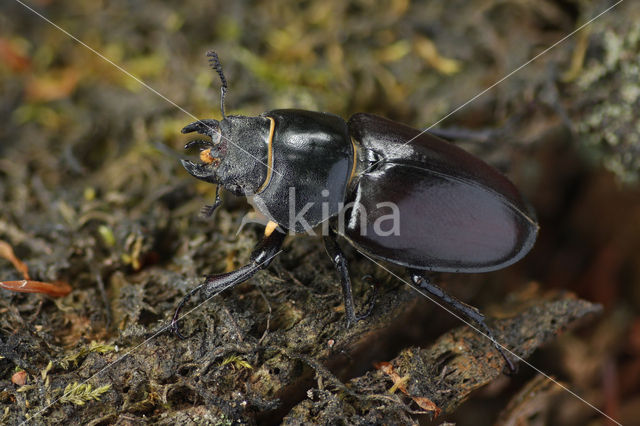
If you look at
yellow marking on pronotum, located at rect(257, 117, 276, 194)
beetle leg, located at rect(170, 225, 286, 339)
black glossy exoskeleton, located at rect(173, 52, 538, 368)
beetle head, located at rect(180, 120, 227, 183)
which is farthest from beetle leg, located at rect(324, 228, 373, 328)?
Answer: beetle head, located at rect(180, 120, 227, 183)

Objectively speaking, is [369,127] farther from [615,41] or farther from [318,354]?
[615,41]

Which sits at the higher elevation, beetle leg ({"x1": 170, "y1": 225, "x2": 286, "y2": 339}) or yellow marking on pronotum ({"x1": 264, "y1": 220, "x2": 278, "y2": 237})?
yellow marking on pronotum ({"x1": 264, "y1": 220, "x2": 278, "y2": 237})

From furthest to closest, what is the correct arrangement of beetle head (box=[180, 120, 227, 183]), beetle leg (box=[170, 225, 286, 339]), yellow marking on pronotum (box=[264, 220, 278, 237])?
yellow marking on pronotum (box=[264, 220, 278, 237]), beetle head (box=[180, 120, 227, 183]), beetle leg (box=[170, 225, 286, 339])

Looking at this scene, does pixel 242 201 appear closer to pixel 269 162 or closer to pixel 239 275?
pixel 269 162

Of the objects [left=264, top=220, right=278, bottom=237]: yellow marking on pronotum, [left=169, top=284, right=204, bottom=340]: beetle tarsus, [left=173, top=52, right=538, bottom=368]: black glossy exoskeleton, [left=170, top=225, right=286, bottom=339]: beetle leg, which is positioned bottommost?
[left=169, top=284, right=204, bottom=340]: beetle tarsus

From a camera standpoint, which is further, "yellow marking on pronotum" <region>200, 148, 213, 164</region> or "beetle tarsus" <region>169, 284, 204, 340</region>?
"yellow marking on pronotum" <region>200, 148, 213, 164</region>

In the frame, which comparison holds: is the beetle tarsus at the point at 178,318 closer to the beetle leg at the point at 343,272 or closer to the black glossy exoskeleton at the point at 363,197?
the black glossy exoskeleton at the point at 363,197

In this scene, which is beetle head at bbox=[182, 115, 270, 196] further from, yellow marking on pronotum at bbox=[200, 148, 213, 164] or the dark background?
the dark background
